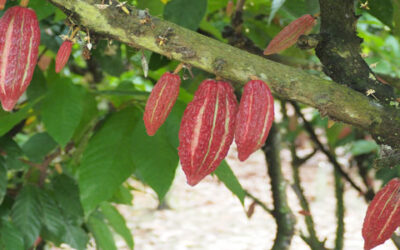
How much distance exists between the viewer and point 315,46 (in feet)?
2.49

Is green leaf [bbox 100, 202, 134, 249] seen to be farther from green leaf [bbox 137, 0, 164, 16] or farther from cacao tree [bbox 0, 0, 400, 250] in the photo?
green leaf [bbox 137, 0, 164, 16]

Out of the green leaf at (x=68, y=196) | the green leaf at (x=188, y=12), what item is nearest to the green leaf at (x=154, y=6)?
the green leaf at (x=188, y=12)

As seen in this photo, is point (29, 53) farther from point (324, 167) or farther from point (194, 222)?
point (324, 167)

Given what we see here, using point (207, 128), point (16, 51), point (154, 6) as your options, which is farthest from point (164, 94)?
point (154, 6)

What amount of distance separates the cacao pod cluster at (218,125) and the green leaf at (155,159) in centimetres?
47

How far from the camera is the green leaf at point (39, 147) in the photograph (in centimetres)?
159

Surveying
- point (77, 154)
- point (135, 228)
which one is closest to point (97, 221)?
point (77, 154)

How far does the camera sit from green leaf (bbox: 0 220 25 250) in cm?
130

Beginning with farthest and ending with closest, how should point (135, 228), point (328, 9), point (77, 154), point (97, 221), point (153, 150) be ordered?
point (135, 228) < point (97, 221) < point (77, 154) < point (153, 150) < point (328, 9)

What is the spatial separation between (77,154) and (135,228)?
Result: 334 centimetres

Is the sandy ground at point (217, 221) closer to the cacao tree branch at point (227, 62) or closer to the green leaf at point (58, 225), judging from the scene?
the green leaf at point (58, 225)

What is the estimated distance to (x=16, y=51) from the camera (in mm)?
646

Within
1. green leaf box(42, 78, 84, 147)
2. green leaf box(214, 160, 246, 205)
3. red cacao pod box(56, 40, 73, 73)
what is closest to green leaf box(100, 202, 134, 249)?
green leaf box(42, 78, 84, 147)

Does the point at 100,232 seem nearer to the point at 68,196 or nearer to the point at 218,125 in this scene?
the point at 68,196
